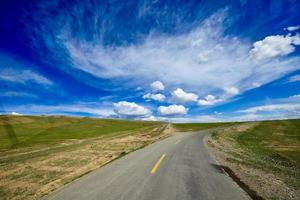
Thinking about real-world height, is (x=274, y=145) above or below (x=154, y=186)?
above

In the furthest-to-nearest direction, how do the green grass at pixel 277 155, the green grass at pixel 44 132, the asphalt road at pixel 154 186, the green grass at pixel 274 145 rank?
the green grass at pixel 44 132 < the green grass at pixel 274 145 < the green grass at pixel 277 155 < the asphalt road at pixel 154 186

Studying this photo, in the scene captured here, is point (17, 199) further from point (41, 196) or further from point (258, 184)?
point (258, 184)

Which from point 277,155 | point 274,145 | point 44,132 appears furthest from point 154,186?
point 44,132

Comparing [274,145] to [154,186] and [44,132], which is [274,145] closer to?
[154,186]

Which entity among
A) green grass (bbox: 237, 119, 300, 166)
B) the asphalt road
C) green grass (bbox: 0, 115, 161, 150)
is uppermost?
green grass (bbox: 0, 115, 161, 150)

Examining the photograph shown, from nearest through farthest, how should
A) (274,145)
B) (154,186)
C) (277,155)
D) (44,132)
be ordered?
(154,186) → (277,155) → (274,145) → (44,132)

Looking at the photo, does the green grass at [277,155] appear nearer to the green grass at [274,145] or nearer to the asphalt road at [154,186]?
the green grass at [274,145]

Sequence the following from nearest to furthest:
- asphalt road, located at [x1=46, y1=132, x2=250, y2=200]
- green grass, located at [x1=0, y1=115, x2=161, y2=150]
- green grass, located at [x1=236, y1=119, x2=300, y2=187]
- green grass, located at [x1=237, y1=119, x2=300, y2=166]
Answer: asphalt road, located at [x1=46, y1=132, x2=250, y2=200], green grass, located at [x1=236, y1=119, x2=300, y2=187], green grass, located at [x1=237, y1=119, x2=300, y2=166], green grass, located at [x1=0, y1=115, x2=161, y2=150]

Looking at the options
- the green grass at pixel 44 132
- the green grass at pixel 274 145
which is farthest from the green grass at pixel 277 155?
the green grass at pixel 44 132

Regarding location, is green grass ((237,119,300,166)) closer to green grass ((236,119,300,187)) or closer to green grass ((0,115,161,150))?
green grass ((236,119,300,187))

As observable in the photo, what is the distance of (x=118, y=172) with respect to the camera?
427 inches

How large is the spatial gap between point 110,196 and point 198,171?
5.22m

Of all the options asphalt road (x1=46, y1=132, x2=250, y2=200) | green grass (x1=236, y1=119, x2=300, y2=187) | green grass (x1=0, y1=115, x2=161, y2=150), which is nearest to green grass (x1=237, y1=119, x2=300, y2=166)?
green grass (x1=236, y1=119, x2=300, y2=187)

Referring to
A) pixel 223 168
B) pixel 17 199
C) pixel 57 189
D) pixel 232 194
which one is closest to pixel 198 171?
pixel 223 168
